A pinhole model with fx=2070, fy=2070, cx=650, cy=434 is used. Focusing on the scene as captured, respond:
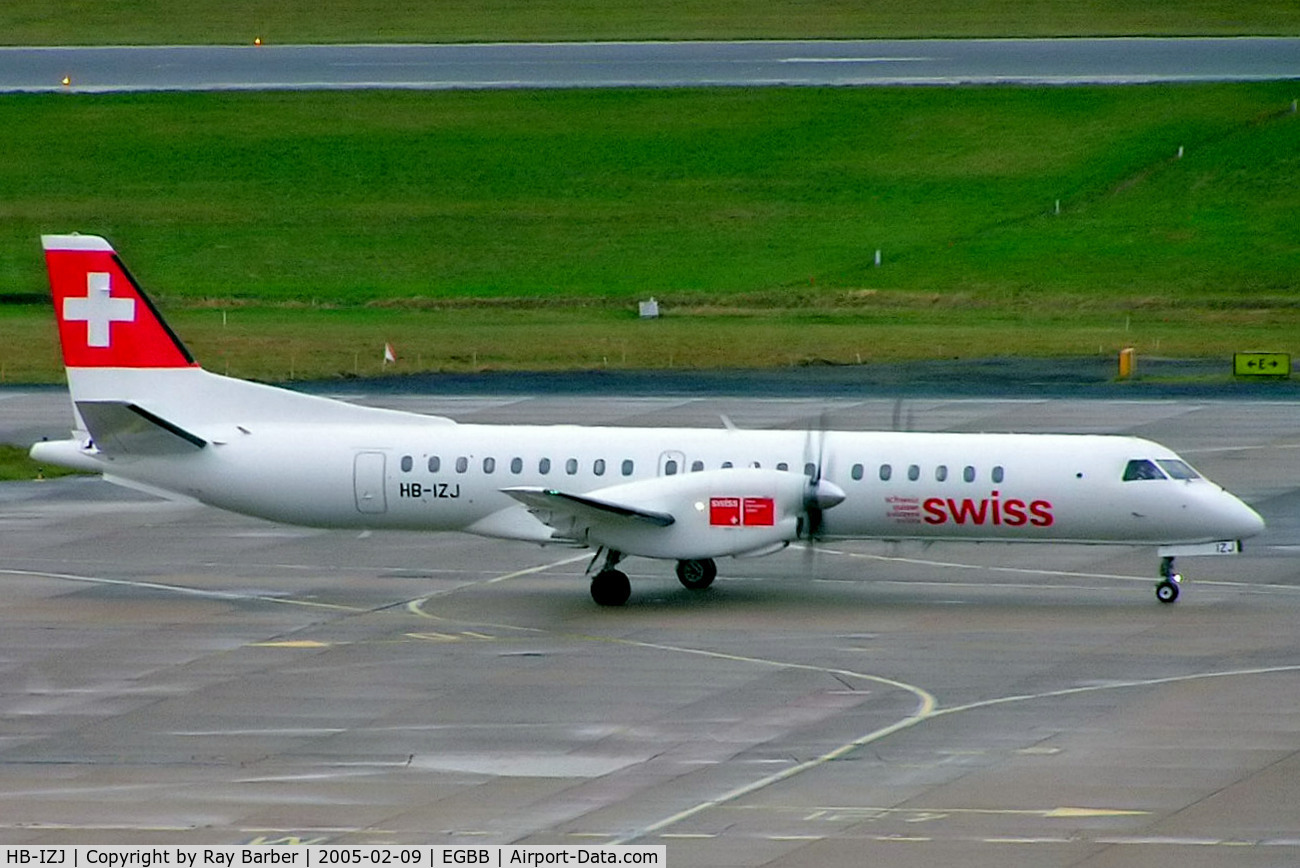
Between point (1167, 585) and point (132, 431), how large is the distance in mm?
16662

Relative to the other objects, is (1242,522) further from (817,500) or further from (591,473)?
(591,473)

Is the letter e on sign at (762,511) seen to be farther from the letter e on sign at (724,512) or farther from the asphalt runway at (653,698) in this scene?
the asphalt runway at (653,698)

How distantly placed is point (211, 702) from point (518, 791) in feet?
19.9

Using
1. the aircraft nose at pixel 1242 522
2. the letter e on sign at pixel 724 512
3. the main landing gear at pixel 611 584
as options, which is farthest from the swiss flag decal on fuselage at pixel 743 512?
the aircraft nose at pixel 1242 522

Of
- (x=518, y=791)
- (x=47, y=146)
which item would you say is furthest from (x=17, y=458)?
(x=47, y=146)

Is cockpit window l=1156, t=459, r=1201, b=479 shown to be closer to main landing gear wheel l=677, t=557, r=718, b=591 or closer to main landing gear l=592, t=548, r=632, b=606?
main landing gear wheel l=677, t=557, r=718, b=591

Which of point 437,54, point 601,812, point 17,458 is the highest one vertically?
point 437,54

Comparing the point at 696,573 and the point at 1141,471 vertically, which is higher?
the point at 1141,471

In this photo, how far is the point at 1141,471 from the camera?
32219mm

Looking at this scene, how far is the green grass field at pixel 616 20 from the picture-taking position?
4033 inches

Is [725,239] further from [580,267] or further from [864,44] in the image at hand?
[864,44]

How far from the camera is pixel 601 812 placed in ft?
68.8

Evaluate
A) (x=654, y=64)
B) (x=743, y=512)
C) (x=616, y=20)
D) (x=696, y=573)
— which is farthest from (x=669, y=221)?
(x=743, y=512)

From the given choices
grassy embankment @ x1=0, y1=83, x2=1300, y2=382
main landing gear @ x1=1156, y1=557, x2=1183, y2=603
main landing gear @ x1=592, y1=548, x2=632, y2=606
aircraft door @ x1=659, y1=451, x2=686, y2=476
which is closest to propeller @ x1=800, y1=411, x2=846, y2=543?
aircraft door @ x1=659, y1=451, x2=686, y2=476
